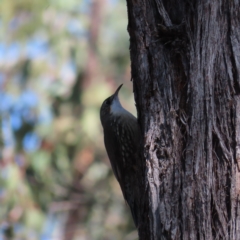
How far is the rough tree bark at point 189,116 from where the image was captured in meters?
2.53

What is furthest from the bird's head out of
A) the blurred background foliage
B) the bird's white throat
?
the blurred background foliage

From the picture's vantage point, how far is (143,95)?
291cm

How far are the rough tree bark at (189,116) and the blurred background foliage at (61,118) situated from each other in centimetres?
430

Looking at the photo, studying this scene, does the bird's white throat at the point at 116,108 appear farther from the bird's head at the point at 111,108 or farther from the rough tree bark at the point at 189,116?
the rough tree bark at the point at 189,116

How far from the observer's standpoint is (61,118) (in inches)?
348

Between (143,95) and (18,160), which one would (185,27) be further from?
(18,160)

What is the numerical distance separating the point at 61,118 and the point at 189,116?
6273 mm

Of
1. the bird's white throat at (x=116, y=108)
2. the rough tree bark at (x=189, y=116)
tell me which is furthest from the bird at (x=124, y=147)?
the rough tree bark at (x=189, y=116)

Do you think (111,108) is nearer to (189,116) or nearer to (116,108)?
(116,108)

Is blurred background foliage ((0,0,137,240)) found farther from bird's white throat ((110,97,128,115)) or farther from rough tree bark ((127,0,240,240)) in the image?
rough tree bark ((127,0,240,240))

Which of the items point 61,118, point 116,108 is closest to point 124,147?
point 116,108

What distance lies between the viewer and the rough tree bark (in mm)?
2527

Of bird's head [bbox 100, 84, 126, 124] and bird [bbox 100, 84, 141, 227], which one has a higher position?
bird's head [bbox 100, 84, 126, 124]

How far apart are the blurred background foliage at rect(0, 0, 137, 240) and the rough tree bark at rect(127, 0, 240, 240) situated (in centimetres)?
430
